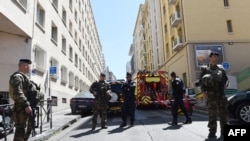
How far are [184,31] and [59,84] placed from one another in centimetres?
1463

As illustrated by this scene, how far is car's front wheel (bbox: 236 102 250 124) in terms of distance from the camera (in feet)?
28.1

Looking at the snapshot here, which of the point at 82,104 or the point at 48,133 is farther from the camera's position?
the point at 82,104

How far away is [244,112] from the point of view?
8570mm

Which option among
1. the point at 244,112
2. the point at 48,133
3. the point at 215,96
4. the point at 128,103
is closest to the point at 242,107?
the point at 244,112

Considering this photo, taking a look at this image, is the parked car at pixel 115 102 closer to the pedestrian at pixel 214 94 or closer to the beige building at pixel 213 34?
the pedestrian at pixel 214 94

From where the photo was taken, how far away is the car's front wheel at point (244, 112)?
28.1 feet

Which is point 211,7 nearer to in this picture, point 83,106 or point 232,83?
point 232,83

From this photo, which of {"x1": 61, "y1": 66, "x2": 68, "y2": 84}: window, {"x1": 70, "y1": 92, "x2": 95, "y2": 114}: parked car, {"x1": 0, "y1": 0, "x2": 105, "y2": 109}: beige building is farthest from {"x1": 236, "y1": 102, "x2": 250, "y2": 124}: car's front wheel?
{"x1": 61, "y1": 66, "x2": 68, "y2": 84}: window

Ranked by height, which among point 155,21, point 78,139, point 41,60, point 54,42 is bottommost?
point 78,139

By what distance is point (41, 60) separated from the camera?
17719 mm

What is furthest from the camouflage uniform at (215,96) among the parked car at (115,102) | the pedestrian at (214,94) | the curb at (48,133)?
the parked car at (115,102)

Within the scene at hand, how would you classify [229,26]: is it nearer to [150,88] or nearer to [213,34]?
[213,34]

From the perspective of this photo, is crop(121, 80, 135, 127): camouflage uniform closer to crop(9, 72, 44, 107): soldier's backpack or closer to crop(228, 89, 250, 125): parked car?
crop(228, 89, 250, 125): parked car

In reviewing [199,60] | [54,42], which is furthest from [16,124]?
[199,60]
